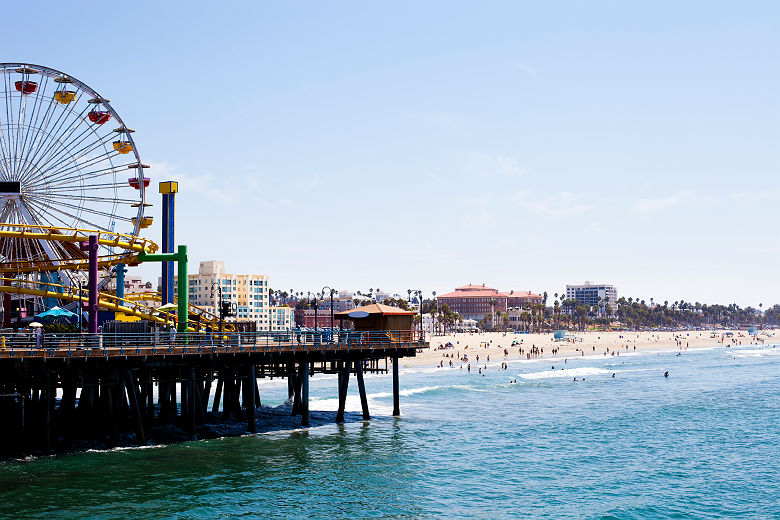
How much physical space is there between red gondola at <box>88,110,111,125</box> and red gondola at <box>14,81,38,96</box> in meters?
4.07

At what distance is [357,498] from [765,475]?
20.2 meters

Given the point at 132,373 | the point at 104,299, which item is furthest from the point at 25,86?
the point at 132,373

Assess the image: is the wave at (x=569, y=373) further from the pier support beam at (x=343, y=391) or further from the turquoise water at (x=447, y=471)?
the pier support beam at (x=343, y=391)

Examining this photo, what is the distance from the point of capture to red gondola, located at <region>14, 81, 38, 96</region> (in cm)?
5222

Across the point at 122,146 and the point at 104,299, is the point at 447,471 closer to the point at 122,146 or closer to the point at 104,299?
the point at 104,299

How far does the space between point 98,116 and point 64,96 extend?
8.35ft

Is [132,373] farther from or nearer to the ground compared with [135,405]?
farther from the ground

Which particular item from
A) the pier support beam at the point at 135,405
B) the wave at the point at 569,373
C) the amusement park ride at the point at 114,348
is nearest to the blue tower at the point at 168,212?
the amusement park ride at the point at 114,348

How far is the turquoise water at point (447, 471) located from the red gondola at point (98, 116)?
24.9 m

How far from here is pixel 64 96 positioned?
178 ft

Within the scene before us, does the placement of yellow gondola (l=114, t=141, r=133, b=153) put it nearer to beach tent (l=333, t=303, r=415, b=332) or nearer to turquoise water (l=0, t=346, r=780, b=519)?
beach tent (l=333, t=303, r=415, b=332)

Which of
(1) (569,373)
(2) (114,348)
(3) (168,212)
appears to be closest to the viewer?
(2) (114,348)

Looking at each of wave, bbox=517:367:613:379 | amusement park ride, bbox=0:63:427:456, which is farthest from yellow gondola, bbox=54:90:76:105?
wave, bbox=517:367:613:379

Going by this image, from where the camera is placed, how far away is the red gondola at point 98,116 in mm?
Result: 55344
